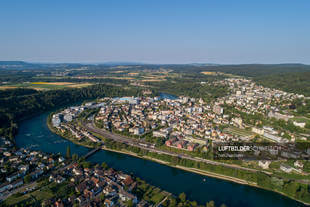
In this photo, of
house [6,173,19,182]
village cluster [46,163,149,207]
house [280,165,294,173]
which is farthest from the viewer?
house [280,165,294,173]

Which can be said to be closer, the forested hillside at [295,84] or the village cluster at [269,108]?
the village cluster at [269,108]

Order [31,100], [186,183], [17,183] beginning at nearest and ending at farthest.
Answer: [17,183] < [186,183] < [31,100]

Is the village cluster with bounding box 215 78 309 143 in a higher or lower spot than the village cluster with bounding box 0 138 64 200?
higher

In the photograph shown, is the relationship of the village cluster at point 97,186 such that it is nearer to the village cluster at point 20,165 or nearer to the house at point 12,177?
the village cluster at point 20,165

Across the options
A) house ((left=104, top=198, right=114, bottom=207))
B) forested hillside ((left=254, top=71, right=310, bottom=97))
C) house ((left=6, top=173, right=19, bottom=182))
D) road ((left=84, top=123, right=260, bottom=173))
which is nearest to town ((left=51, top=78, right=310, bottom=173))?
Answer: road ((left=84, top=123, right=260, bottom=173))

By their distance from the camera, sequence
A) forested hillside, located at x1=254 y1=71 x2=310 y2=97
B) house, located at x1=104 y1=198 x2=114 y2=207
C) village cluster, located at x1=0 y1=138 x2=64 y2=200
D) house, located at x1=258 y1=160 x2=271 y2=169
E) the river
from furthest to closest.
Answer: forested hillside, located at x1=254 y1=71 x2=310 y2=97
house, located at x1=258 y1=160 x2=271 y2=169
village cluster, located at x1=0 y1=138 x2=64 y2=200
the river
house, located at x1=104 y1=198 x2=114 y2=207

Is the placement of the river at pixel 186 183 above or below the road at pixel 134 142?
below

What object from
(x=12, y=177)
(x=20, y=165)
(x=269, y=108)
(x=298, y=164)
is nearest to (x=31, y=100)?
(x=20, y=165)

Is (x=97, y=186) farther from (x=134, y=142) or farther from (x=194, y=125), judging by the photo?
(x=194, y=125)

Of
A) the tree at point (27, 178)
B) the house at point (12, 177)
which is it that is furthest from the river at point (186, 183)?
the tree at point (27, 178)

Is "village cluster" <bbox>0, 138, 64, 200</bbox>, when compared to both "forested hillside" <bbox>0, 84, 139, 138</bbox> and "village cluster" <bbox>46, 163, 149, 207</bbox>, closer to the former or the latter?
"village cluster" <bbox>46, 163, 149, 207</bbox>
